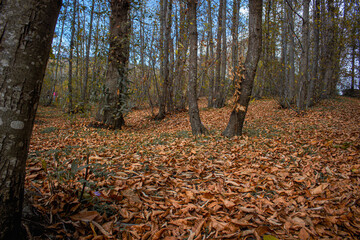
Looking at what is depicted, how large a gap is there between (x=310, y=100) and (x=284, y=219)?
9.11 metres

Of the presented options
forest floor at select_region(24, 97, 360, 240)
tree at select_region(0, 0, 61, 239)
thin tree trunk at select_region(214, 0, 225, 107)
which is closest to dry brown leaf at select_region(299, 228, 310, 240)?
forest floor at select_region(24, 97, 360, 240)

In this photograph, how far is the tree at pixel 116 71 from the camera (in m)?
6.11

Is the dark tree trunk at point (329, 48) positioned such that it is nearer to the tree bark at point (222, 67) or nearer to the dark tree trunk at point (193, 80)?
the tree bark at point (222, 67)

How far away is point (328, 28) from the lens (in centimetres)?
1032

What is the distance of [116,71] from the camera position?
619cm

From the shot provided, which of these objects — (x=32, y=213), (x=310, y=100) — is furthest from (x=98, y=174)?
(x=310, y=100)

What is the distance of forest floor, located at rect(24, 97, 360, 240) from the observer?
5.30 feet

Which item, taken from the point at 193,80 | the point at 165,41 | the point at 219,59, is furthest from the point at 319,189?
the point at 219,59

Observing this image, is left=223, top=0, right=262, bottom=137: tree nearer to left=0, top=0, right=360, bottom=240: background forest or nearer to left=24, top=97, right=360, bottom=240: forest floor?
left=0, top=0, right=360, bottom=240: background forest

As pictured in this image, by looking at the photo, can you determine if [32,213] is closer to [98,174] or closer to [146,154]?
[98,174]

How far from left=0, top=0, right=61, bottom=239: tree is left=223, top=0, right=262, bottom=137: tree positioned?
3.97m

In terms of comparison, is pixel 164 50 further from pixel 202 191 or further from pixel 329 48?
pixel 329 48

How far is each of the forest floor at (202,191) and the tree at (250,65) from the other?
3.47 ft

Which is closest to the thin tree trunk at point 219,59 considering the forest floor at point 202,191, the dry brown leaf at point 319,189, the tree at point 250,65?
the tree at point 250,65
